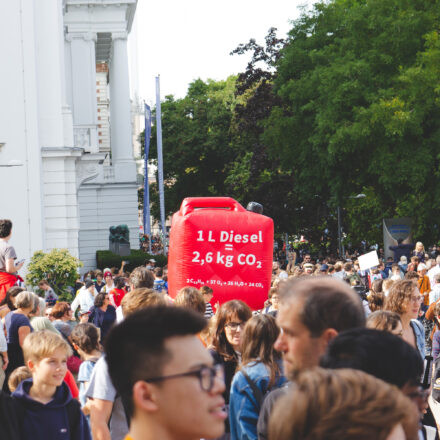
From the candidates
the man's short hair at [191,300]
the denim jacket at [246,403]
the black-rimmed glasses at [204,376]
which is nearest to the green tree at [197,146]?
the man's short hair at [191,300]

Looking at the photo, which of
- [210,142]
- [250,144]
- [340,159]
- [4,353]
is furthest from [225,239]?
[210,142]

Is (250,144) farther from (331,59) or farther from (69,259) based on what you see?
(69,259)

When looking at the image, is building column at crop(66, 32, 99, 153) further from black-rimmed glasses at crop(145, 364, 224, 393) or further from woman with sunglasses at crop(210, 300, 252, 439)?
black-rimmed glasses at crop(145, 364, 224, 393)

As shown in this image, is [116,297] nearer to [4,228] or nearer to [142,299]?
[4,228]

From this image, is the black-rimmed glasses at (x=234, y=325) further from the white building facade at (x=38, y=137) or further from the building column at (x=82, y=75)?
the building column at (x=82, y=75)

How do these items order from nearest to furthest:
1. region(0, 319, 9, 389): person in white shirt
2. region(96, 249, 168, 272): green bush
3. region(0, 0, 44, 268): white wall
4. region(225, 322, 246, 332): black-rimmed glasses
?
region(225, 322, 246, 332): black-rimmed glasses → region(0, 319, 9, 389): person in white shirt → region(0, 0, 44, 268): white wall → region(96, 249, 168, 272): green bush

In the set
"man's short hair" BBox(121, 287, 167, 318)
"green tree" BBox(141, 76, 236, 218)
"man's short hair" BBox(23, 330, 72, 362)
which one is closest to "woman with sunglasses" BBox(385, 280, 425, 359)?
"man's short hair" BBox(121, 287, 167, 318)

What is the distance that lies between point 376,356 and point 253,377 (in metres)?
2.35

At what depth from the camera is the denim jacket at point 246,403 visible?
5.16 m

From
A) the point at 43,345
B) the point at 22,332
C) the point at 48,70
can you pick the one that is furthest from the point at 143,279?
the point at 48,70

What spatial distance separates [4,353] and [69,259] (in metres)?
15.9

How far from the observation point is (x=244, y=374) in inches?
211

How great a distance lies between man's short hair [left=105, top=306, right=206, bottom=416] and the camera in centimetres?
302

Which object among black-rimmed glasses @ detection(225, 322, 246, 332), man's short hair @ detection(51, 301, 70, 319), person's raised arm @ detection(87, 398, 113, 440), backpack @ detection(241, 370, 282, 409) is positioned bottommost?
man's short hair @ detection(51, 301, 70, 319)
